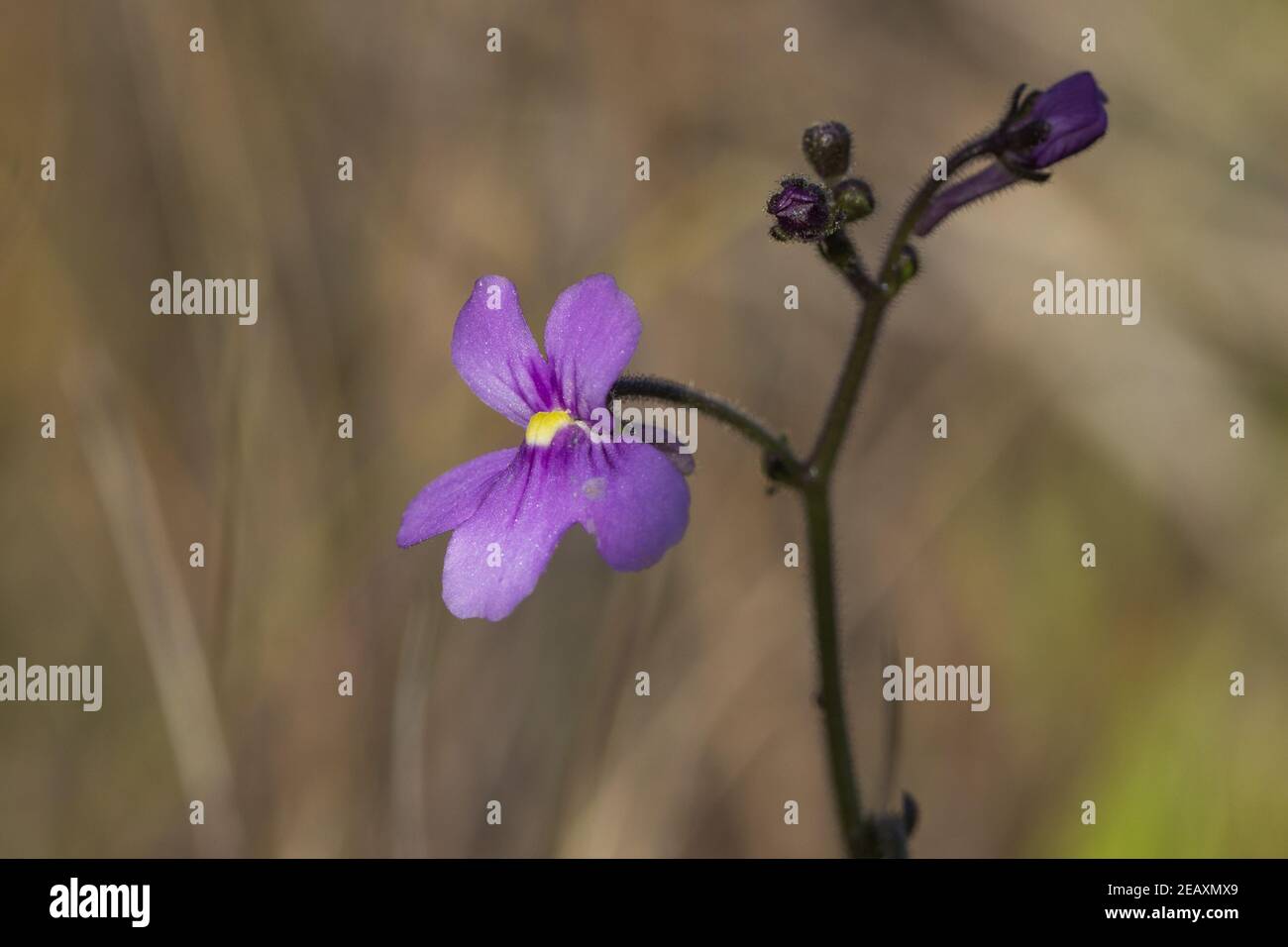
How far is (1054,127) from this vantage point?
2.99 meters

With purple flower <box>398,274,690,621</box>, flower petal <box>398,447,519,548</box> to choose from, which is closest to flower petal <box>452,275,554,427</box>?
purple flower <box>398,274,690,621</box>

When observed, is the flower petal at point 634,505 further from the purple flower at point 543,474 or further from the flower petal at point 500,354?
the flower petal at point 500,354

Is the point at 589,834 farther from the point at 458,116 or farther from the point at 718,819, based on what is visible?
the point at 458,116

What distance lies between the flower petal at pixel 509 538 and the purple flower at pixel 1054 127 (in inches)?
46.1

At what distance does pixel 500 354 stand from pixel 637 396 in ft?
1.03

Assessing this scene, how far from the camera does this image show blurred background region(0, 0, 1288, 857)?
5.38 meters

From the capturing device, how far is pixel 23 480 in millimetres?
6012

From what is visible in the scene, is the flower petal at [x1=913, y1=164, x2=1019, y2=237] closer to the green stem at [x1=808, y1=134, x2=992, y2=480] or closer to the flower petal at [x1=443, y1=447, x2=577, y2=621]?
the green stem at [x1=808, y1=134, x2=992, y2=480]

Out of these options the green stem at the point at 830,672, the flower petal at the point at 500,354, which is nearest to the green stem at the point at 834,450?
the green stem at the point at 830,672

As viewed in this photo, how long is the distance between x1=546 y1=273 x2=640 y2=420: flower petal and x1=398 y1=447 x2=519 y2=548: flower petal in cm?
23

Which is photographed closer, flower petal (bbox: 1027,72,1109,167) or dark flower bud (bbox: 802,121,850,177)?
flower petal (bbox: 1027,72,1109,167)
